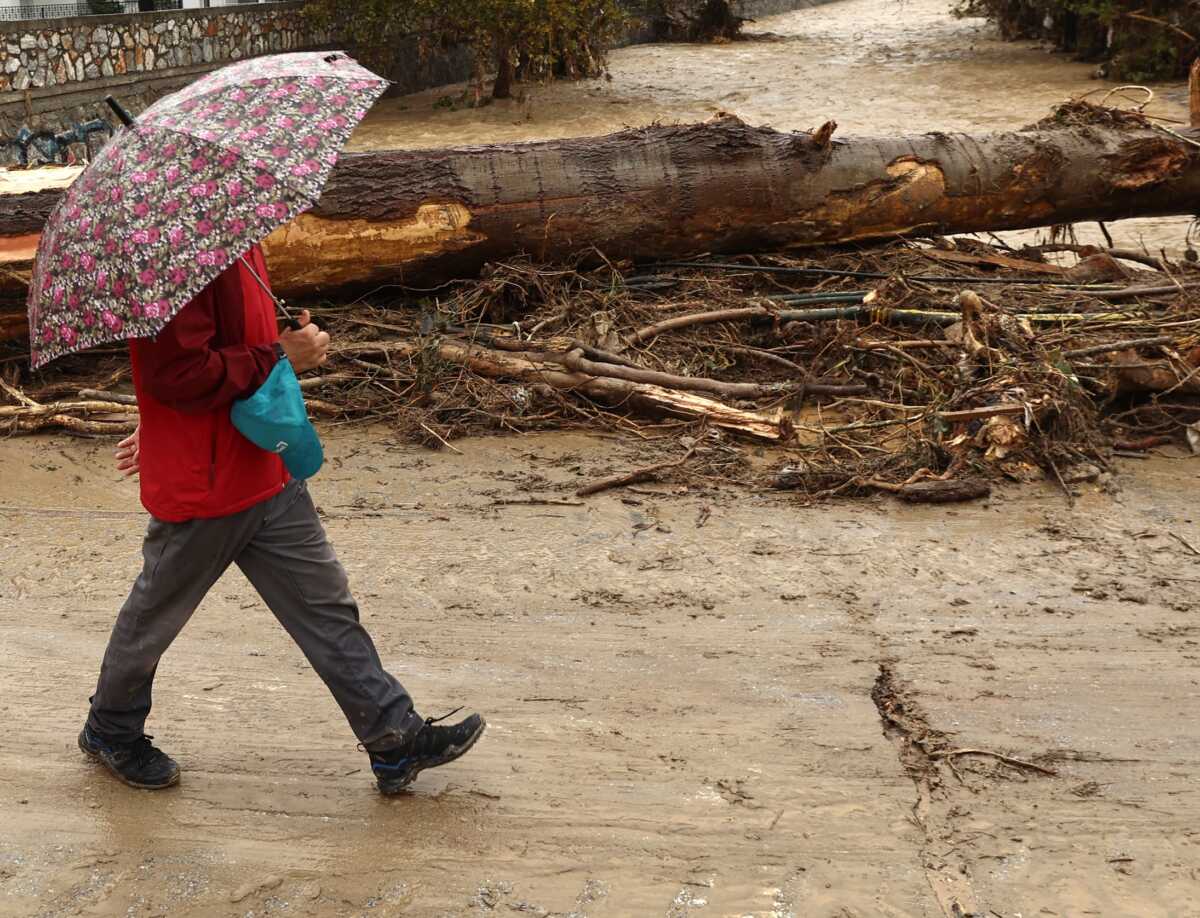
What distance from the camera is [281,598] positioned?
3.03 meters

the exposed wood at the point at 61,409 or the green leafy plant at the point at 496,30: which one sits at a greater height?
the green leafy plant at the point at 496,30

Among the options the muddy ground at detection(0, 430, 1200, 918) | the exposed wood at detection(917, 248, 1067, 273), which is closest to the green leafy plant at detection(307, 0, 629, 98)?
the exposed wood at detection(917, 248, 1067, 273)

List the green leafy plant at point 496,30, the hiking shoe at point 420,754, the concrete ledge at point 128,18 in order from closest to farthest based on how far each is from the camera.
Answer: the hiking shoe at point 420,754, the concrete ledge at point 128,18, the green leafy plant at point 496,30

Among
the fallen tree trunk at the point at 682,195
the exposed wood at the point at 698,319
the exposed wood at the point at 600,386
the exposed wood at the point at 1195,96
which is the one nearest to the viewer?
the exposed wood at the point at 600,386

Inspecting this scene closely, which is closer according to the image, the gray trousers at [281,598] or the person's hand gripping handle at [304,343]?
the person's hand gripping handle at [304,343]

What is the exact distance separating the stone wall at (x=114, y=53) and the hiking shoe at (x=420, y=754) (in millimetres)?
11731

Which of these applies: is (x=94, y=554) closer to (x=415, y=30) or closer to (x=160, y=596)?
(x=160, y=596)

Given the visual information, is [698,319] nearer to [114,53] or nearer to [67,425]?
[67,425]

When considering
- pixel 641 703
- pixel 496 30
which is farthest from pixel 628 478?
pixel 496 30

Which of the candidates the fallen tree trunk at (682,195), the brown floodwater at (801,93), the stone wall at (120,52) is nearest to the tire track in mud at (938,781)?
the fallen tree trunk at (682,195)

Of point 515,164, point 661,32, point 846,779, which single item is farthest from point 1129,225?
point 661,32

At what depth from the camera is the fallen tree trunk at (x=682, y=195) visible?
22.0ft

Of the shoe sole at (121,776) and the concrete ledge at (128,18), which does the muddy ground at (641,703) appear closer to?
the shoe sole at (121,776)

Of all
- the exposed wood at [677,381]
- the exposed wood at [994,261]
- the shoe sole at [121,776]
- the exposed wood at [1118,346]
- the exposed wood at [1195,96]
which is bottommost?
the shoe sole at [121,776]
